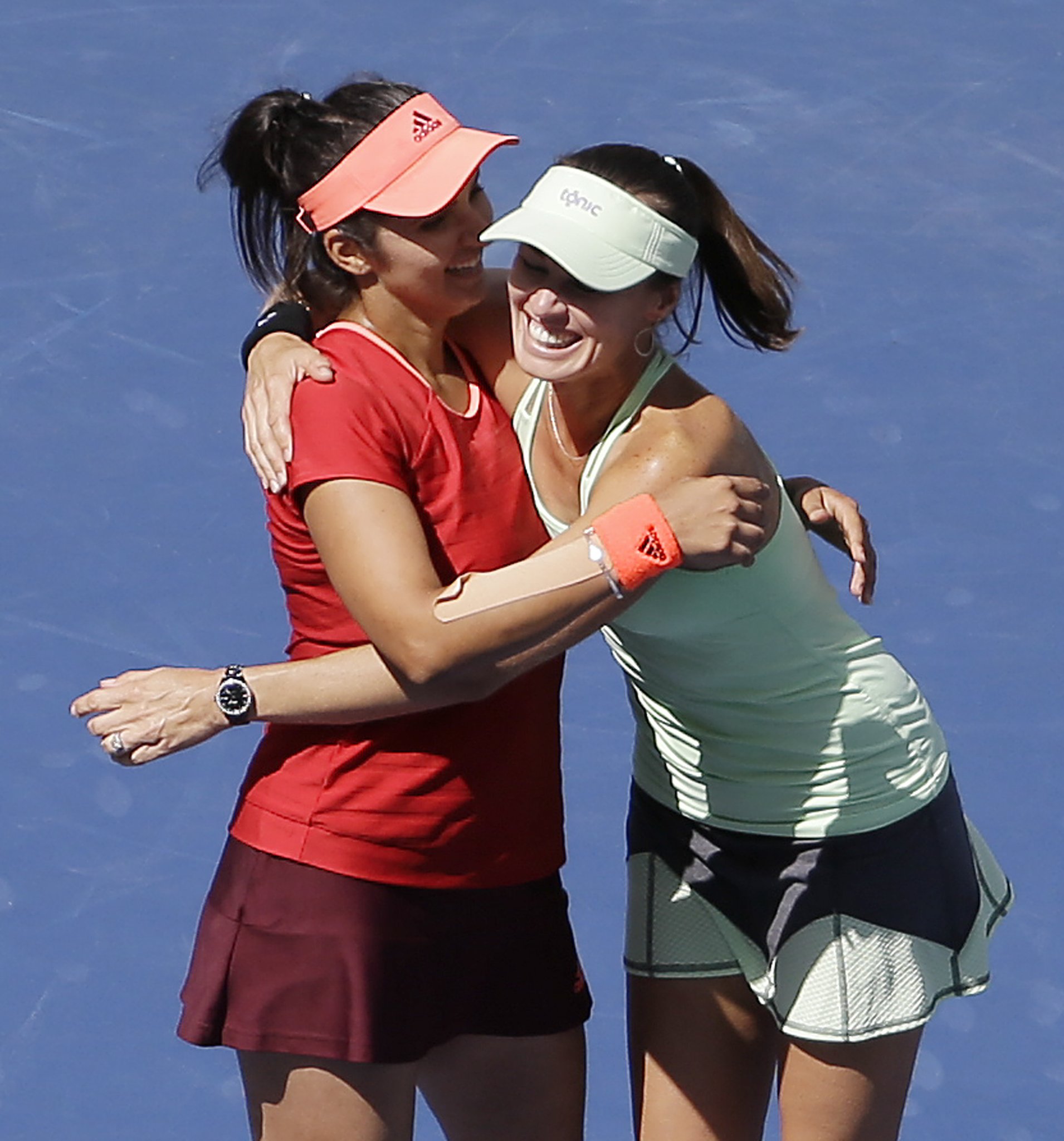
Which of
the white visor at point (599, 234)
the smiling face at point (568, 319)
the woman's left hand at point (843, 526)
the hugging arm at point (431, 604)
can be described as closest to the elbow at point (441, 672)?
the hugging arm at point (431, 604)

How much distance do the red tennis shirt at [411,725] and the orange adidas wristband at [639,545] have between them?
291 mm

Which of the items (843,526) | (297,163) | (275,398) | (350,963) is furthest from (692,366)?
(350,963)

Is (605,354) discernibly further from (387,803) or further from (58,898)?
(58,898)

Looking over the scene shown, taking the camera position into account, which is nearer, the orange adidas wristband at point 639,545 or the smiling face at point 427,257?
the orange adidas wristband at point 639,545

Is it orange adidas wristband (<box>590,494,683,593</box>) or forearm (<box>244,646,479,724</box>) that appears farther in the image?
forearm (<box>244,646,479,724</box>)

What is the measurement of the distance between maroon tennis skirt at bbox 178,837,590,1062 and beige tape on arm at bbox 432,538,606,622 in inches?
19.3

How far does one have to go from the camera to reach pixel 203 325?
5598 millimetres

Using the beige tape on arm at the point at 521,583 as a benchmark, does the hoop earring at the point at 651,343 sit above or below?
above

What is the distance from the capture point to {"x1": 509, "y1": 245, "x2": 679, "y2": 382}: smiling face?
269cm

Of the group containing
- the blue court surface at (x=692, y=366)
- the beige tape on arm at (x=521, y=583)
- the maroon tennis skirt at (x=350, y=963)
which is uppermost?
the beige tape on arm at (x=521, y=583)

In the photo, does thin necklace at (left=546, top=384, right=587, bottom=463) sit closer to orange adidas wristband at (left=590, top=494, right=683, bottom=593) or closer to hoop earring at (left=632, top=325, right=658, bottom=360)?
hoop earring at (left=632, top=325, right=658, bottom=360)

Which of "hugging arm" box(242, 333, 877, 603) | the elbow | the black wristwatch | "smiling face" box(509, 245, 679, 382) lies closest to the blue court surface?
"hugging arm" box(242, 333, 877, 603)

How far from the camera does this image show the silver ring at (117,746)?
9.09 feet

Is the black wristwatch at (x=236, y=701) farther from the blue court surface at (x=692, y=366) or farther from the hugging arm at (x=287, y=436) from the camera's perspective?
the blue court surface at (x=692, y=366)
